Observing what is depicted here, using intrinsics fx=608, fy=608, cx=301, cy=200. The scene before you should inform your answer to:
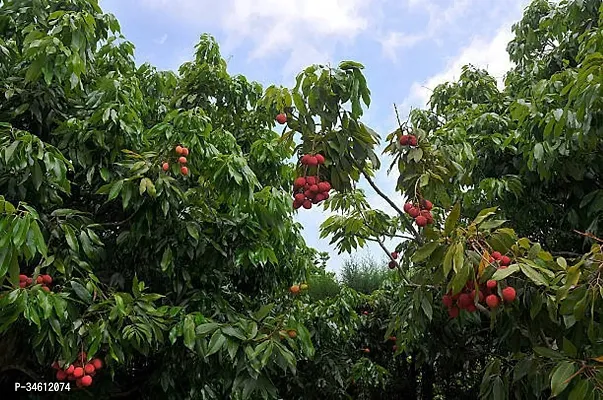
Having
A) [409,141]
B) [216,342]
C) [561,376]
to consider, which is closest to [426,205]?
[409,141]

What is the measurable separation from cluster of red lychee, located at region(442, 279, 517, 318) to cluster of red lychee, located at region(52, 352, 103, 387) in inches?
56.4

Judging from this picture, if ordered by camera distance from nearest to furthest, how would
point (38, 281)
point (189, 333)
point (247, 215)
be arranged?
point (38, 281), point (189, 333), point (247, 215)

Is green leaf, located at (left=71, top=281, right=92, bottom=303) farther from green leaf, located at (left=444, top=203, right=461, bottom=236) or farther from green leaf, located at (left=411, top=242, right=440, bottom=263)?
green leaf, located at (left=444, top=203, right=461, bottom=236)

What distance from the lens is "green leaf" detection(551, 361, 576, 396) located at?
5.27ft

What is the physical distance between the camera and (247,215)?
317cm

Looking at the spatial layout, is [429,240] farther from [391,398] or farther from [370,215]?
[391,398]

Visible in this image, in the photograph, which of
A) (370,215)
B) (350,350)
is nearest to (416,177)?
(370,215)

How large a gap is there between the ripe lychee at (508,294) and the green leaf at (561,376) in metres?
0.22

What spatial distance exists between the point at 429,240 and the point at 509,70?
141 inches

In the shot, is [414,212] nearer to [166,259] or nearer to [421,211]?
[421,211]

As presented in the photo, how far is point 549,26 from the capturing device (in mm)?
4277

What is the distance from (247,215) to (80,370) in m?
1.14

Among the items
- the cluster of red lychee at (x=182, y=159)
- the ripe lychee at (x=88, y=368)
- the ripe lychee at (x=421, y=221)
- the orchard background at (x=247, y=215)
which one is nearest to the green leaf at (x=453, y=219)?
the orchard background at (x=247, y=215)

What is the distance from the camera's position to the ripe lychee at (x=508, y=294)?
174 centimetres
